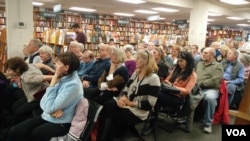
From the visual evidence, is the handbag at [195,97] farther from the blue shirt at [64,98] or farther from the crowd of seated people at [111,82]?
the blue shirt at [64,98]

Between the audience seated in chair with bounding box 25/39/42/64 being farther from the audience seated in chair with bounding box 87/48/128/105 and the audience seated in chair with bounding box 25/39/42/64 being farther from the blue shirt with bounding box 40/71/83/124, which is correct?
the blue shirt with bounding box 40/71/83/124

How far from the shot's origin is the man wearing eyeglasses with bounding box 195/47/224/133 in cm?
326

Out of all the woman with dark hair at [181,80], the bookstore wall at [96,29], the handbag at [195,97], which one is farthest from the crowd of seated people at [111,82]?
the bookstore wall at [96,29]

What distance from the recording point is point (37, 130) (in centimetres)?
202

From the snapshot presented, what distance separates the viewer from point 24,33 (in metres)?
4.74

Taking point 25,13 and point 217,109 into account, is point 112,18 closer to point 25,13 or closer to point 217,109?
point 25,13

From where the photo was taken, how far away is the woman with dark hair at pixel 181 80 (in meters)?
2.99

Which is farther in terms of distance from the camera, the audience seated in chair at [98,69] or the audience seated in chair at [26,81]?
the audience seated in chair at [98,69]

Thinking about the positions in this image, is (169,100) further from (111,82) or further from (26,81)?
(26,81)

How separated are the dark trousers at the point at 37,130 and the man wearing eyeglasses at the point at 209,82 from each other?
2.06m

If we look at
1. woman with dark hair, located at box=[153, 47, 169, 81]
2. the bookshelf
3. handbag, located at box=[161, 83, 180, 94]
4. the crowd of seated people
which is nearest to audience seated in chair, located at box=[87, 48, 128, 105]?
the crowd of seated people

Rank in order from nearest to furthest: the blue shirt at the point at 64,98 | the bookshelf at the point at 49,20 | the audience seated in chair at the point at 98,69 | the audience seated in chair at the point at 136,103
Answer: the blue shirt at the point at 64,98
the audience seated in chair at the point at 136,103
the audience seated in chair at the point at 98,69
the bookshelf at the point at 49,20

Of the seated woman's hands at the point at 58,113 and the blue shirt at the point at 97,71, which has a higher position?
the blue shirt at the point at 97,71

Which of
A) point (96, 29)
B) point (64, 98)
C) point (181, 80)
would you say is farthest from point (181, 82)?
point (96, 29)
